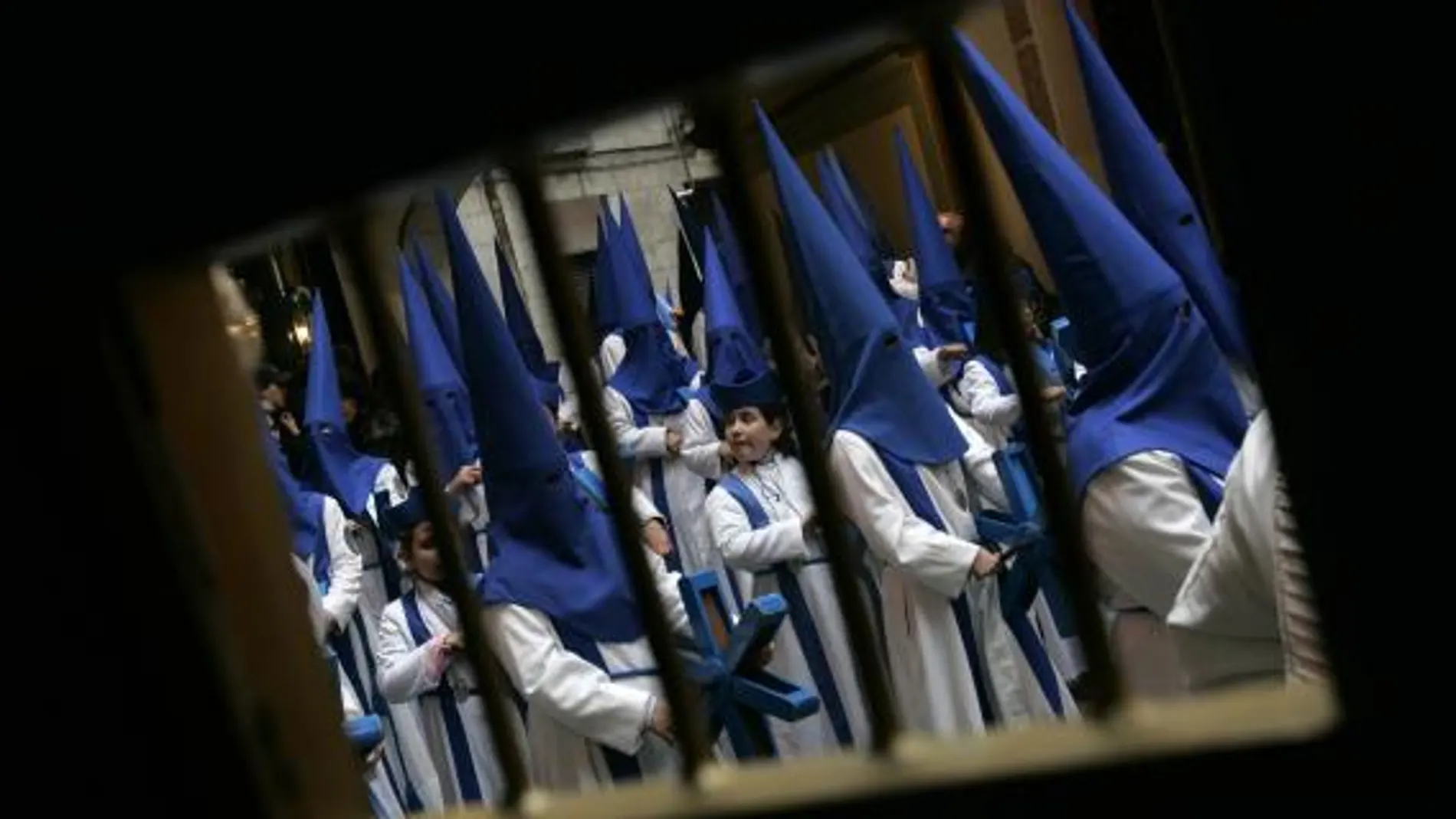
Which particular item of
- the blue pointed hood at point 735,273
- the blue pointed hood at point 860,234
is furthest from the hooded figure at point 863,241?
the blue pointed hood at point 735,273

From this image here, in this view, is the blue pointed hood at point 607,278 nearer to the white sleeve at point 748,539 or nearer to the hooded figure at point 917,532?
the white sleeve at point 748,539

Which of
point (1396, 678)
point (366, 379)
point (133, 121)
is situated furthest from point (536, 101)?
point (366, 379)

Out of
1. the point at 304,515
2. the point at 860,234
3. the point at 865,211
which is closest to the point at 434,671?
the point at 304,515

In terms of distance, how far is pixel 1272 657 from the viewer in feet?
7.56

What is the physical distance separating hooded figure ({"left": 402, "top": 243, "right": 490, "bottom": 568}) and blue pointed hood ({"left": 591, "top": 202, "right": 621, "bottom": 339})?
246 cm

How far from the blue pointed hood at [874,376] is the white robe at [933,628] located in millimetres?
69

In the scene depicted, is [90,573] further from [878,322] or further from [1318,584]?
[878,322]

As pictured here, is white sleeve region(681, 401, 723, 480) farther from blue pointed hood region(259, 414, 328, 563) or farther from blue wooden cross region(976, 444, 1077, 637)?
blue wooden cross region(976, 444, 1077, 637)

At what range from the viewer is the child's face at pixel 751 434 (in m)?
5.34

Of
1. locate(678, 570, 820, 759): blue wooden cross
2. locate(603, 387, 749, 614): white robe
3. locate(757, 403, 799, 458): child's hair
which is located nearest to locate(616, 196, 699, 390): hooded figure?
locate(603, 387, 749, 614): white robe

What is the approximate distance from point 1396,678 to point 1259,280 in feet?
0.69

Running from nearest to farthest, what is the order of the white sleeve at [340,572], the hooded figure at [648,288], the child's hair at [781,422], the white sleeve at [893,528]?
1. the white sleeve at [893,528]
2. the child's hair at [781,422]
3. the white sleeve at [340,572]
4. the hooded figure at [648,288]

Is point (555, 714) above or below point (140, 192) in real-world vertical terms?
below

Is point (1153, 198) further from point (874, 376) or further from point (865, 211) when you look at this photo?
point (865, 211)
